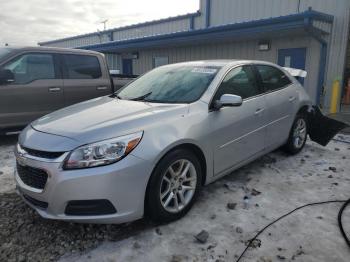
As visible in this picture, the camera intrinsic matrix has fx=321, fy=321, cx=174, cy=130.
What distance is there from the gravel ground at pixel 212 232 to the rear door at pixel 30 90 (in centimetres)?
202

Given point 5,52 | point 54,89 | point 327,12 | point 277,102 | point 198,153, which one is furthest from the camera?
point 327,12

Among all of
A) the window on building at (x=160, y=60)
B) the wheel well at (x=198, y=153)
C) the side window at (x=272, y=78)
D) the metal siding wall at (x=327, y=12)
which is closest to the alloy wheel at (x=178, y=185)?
the wheel well at (x=198, y=153)

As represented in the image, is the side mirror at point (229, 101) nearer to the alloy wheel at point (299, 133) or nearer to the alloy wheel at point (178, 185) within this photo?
the alloy wheel at point (178, 185)

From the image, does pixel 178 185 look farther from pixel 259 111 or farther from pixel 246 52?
pixel 246 52

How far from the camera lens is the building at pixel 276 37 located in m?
9.43

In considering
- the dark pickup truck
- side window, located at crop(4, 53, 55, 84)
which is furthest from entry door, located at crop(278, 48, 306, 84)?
side window, located at crop(4, 53, 55, 84)

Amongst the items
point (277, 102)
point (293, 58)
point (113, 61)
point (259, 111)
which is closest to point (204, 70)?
point (259, 111)

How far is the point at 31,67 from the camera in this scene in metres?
5.94

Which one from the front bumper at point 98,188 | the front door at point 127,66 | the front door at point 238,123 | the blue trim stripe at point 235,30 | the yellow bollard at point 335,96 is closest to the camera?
the front bumper at point 98,188

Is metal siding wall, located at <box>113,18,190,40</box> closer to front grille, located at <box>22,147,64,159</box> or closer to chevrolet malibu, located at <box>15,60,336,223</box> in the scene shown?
chevrolet malibu, located at <box>15,60,336,223</box>

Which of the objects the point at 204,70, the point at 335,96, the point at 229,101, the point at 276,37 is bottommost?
the point at 335,96

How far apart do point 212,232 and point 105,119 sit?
1.46 metres

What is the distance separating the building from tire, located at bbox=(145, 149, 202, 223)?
6.87 meters

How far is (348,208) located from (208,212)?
1.51m
